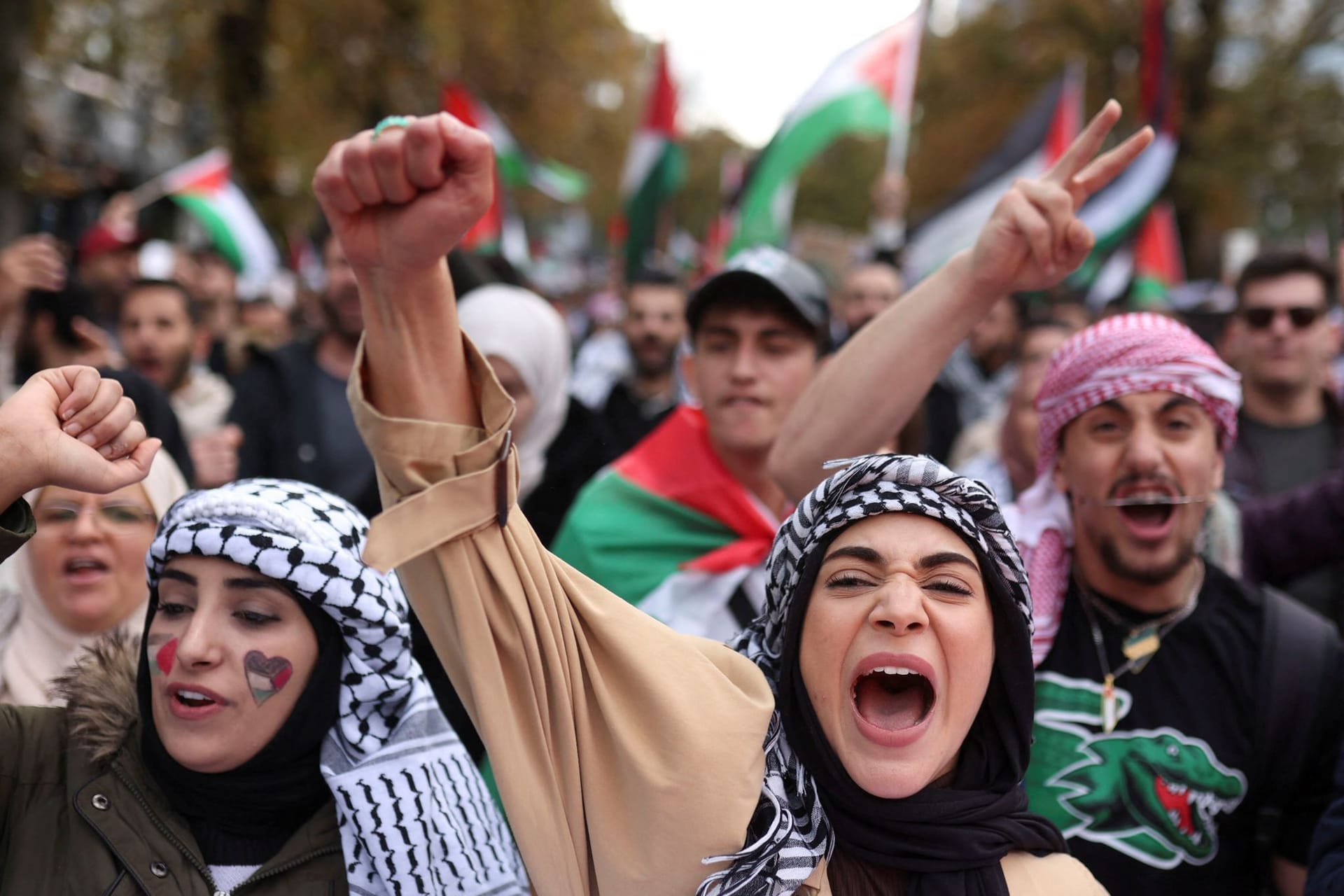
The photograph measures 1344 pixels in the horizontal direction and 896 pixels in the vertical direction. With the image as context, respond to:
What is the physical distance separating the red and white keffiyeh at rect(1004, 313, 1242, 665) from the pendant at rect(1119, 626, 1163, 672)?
0.51ft

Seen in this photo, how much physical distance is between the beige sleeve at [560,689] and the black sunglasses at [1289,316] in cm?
365

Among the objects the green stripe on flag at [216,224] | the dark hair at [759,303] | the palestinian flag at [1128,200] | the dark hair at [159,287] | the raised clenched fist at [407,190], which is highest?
the green stripe on flag at [216,224]

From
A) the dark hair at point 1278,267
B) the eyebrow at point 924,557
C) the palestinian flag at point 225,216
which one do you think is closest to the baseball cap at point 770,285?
the eyebrow at point 924,557

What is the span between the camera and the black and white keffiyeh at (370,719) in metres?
2.33

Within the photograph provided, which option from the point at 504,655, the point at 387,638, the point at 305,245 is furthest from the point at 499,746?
the point at 305,245

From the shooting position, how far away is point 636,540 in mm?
3605

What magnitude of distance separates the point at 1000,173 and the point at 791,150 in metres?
1.24

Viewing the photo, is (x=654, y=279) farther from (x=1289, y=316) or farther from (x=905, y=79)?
(x=1289, y=316)

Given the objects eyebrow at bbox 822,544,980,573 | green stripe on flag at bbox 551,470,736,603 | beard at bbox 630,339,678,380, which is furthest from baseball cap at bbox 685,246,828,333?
beard at bbox 630,339,678,380

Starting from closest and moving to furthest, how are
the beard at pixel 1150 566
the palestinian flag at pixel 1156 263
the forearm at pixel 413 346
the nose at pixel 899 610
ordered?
the forearm at pixel 413 346 → the nose at pixel 899 610 → the beard at pixel 1150 566 → the palestinian flag at pixel 1156 263

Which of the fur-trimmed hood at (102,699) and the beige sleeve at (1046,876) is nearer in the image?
the beige sleeve at (1046,876)

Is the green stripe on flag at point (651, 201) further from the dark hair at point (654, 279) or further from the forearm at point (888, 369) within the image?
the forearm at point (888, 369)

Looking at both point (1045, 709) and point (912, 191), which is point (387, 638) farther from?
point (912, 191)

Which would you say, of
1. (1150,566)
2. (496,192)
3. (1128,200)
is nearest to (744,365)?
(1150,566)
